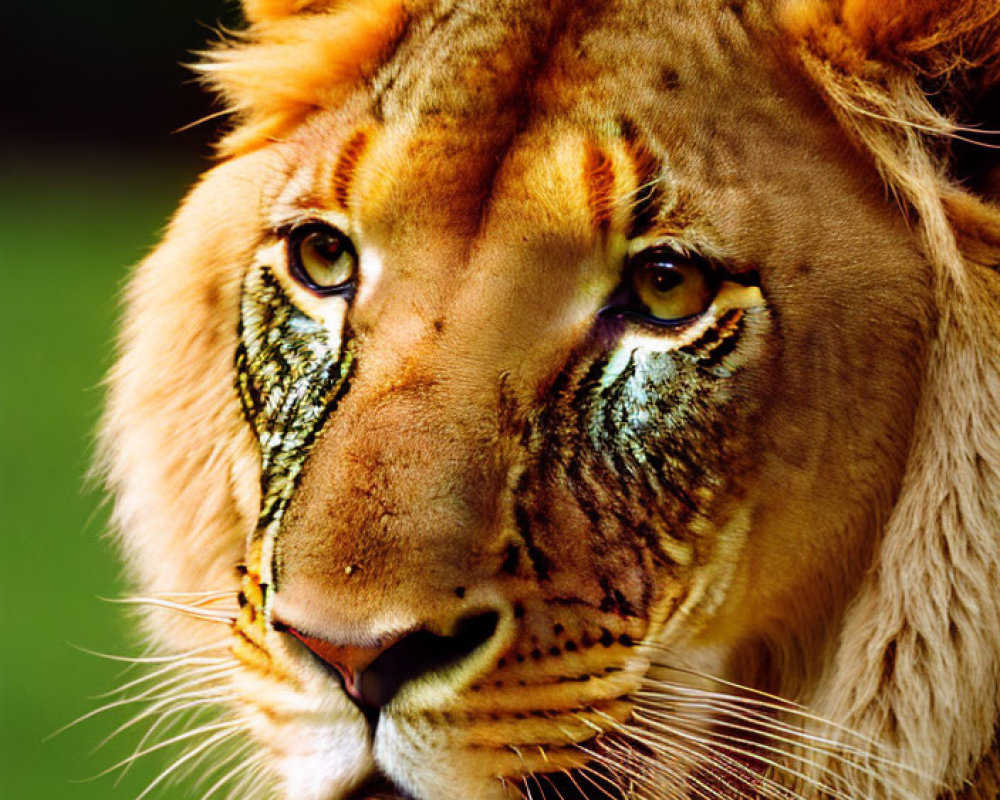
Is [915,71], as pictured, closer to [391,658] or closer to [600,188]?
[600,188]

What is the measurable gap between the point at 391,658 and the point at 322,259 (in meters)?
0.73

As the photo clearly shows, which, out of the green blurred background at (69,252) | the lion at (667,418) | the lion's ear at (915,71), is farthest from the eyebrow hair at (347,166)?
the green blurred background at (69,252)

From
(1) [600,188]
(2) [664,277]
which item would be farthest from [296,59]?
(2) [664,277]

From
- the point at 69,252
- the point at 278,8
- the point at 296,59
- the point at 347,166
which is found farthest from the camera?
the point at 69,252

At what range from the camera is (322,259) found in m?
2.04

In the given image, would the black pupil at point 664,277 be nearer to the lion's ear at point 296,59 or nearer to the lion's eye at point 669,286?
the lion's eye at point 669,286

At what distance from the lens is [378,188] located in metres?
1.89

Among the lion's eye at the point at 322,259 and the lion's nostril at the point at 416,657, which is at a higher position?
the lion's eye at the point at 322,259

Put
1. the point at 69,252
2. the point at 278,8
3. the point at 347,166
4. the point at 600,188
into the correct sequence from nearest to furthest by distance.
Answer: the point at 600,188 < the point at 347,166 < the point at 278,8 < the point at 69,252

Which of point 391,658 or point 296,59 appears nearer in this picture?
point 391,658

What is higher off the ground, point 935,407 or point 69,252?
point 69,252

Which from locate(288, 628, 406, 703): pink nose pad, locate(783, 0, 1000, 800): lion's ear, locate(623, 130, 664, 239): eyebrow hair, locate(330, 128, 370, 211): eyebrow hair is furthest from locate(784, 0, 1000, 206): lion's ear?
locate(288, 628, 406, 703): pink nose pad

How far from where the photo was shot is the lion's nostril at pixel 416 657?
1554 mm

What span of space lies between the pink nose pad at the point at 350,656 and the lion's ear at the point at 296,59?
37.9 inches
